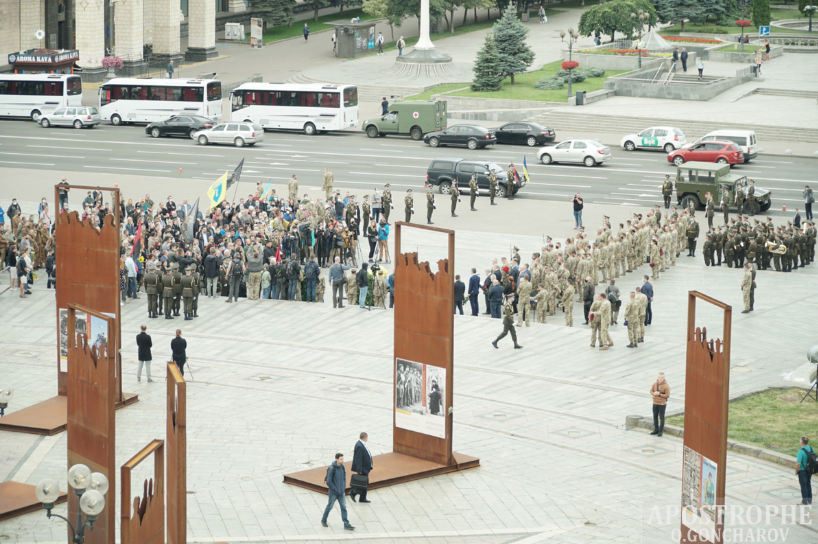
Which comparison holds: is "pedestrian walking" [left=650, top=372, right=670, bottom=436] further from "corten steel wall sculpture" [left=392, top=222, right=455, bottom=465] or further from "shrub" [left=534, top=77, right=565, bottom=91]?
"shrub" [left=534, top=77, right=565, bottom=91]

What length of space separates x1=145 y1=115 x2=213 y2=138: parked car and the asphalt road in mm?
448

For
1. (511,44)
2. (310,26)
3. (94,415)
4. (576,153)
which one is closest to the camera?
(94,415)

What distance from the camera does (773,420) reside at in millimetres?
20953

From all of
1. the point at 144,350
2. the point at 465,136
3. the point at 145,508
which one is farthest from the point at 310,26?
the point at 145,508

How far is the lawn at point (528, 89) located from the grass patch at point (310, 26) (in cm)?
2347

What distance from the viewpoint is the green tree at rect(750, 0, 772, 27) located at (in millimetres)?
81562

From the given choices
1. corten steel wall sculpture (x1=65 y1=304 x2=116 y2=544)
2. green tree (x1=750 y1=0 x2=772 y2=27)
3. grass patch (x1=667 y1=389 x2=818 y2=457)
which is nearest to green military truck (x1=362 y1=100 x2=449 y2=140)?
grass patch (x1=667 y1=389 x2=818 y2=457)

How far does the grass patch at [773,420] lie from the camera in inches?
784

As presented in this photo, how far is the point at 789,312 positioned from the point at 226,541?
691 inches

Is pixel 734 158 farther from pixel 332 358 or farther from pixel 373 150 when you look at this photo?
pixel 332 358

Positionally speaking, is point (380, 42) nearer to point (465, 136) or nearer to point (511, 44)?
point (511, 44)

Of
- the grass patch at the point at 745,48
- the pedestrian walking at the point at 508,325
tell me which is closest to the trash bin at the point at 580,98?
the grass patch at the point at 745,48

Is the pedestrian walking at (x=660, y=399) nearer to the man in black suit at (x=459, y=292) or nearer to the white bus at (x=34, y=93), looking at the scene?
the man in black suit at (x=459, y=292)

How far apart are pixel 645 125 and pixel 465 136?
940cm
